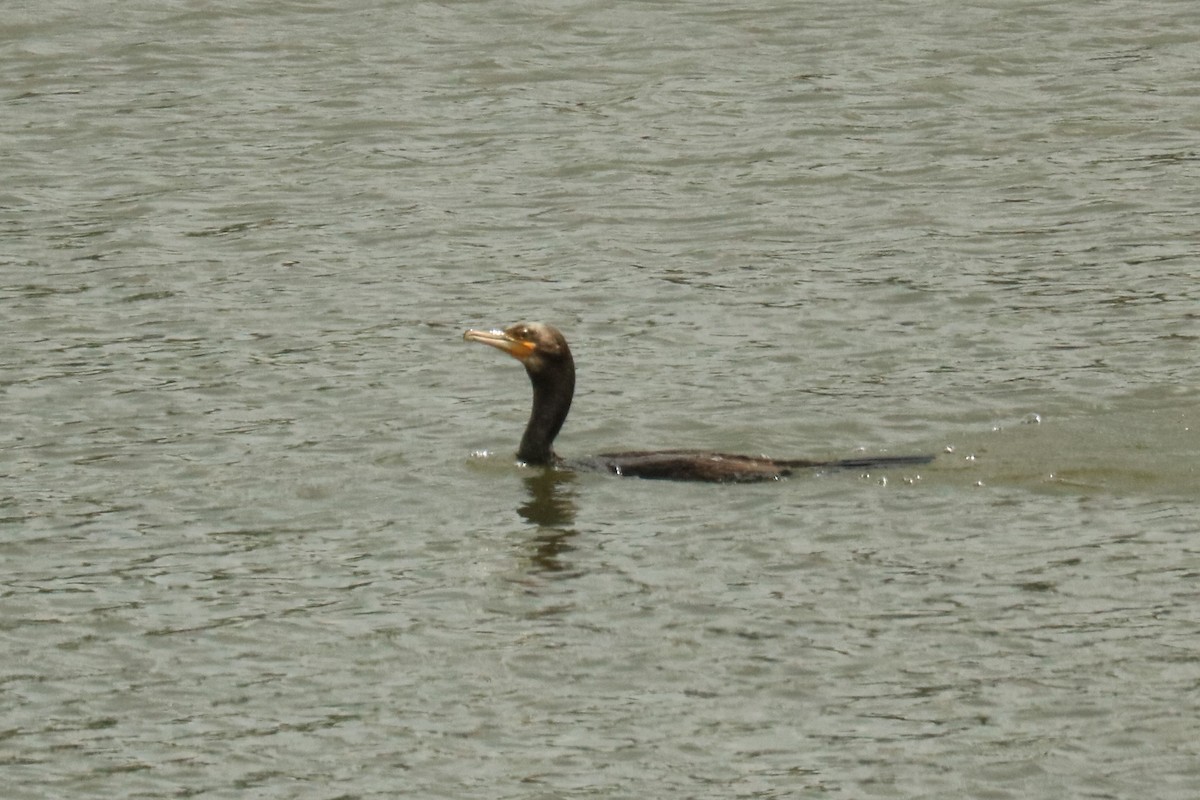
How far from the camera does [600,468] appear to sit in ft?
50.2

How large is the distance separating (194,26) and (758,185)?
8501 millimetres

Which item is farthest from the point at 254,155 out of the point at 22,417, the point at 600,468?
the point at 600,468

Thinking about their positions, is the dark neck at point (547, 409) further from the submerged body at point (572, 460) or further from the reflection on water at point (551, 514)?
the reflection on water at point (551, 514)

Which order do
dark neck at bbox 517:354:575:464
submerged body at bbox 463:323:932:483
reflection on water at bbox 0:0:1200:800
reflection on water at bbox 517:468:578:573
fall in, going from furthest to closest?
dark neck at bbox 517:354:575:464, submerged body at bbox 463:323:932:483, reflection on water at bbox 517:468:578:573, reflection on water at bbox 0:0:1200:800

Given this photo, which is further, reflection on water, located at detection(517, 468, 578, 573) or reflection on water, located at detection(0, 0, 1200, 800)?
reflection on water, located at detection(517, 468, 578, 573)

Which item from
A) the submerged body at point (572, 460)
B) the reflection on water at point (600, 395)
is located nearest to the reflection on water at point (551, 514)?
the reflection on water at point (600, 395)

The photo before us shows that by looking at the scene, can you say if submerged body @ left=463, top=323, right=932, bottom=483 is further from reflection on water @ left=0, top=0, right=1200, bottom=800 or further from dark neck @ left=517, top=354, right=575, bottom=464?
reflection on water @ left=0, top=0, right=1200, bottom=800

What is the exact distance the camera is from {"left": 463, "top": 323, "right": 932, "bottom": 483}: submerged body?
14750 mm

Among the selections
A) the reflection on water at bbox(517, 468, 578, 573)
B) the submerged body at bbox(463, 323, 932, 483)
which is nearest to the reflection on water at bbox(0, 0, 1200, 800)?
the reflection on water at bbox(517, 468, 578, 573)

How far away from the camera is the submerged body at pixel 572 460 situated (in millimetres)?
14750

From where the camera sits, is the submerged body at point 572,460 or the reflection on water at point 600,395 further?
the submerged body at point 572,460

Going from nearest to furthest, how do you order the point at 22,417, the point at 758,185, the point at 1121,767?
the point at 1121,767, the point at 22,417, the point at 758,185

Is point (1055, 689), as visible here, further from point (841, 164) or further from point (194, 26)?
point (194, 26)

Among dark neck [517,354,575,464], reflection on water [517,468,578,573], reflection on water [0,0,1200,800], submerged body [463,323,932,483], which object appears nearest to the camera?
reflection on water [0,0,1200,800]
